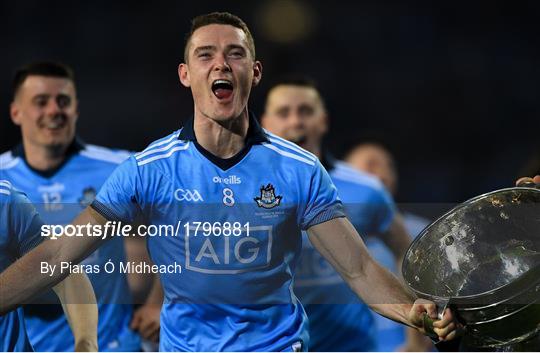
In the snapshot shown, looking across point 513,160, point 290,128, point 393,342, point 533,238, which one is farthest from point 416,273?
point 513,160

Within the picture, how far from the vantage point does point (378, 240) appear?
17.4 feet

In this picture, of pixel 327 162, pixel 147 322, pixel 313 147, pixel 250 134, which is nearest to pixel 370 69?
pixel 327 162

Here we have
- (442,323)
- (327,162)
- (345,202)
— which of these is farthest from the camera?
(327,162)

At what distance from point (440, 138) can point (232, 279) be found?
3665 mm

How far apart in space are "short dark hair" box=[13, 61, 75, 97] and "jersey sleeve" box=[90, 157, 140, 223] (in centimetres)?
136

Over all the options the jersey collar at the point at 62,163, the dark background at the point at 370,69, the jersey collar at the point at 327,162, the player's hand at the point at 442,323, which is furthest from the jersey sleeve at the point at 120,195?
the dark background at the point at 370,69

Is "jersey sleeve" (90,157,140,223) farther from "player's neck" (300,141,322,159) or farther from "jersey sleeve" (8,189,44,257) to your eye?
"player's neck" (300,141,322,159)

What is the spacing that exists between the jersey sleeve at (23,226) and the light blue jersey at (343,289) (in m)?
1.21

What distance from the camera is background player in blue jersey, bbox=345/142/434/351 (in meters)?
5.20

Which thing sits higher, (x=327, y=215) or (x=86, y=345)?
(x=327, y=215)

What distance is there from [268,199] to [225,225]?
0.18m

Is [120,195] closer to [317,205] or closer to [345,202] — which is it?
[317,205]

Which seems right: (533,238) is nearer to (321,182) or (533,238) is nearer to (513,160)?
(321,182)

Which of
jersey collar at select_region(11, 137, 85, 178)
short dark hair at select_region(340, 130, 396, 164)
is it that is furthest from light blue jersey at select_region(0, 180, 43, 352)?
short dark hair at select_region(340, 130, 396, 164)
